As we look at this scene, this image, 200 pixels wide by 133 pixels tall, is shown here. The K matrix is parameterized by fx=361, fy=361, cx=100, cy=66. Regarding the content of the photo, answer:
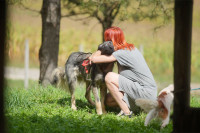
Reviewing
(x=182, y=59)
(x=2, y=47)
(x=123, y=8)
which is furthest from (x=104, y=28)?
(x=2, y=47)

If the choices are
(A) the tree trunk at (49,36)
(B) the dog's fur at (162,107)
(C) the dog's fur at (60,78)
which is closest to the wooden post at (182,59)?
(B) the dog's fur at (162,107)

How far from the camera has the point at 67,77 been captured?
22.5ft

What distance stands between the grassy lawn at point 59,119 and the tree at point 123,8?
8.69 ft

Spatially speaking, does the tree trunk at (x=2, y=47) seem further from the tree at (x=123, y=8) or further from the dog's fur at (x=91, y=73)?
the tree at (x=123, y=8)

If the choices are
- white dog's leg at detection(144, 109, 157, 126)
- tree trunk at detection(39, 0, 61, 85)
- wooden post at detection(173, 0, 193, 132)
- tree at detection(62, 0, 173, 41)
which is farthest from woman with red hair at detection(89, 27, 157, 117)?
tree trunk at detection(39, 0, 61, 85)

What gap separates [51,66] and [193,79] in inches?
393

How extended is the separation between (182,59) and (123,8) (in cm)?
561

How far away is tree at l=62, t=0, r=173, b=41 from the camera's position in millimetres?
9094

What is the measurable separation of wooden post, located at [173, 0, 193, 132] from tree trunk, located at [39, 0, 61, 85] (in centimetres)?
575

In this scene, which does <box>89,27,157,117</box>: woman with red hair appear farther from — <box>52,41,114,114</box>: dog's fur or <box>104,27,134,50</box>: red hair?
<box>52,41,114,114</box>: dog's fur

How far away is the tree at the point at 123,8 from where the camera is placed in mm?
9094

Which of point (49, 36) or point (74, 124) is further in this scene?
point (49, 36)

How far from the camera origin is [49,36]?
30.8 ft

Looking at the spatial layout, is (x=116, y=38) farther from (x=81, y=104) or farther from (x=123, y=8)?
(x=123, y=8)
